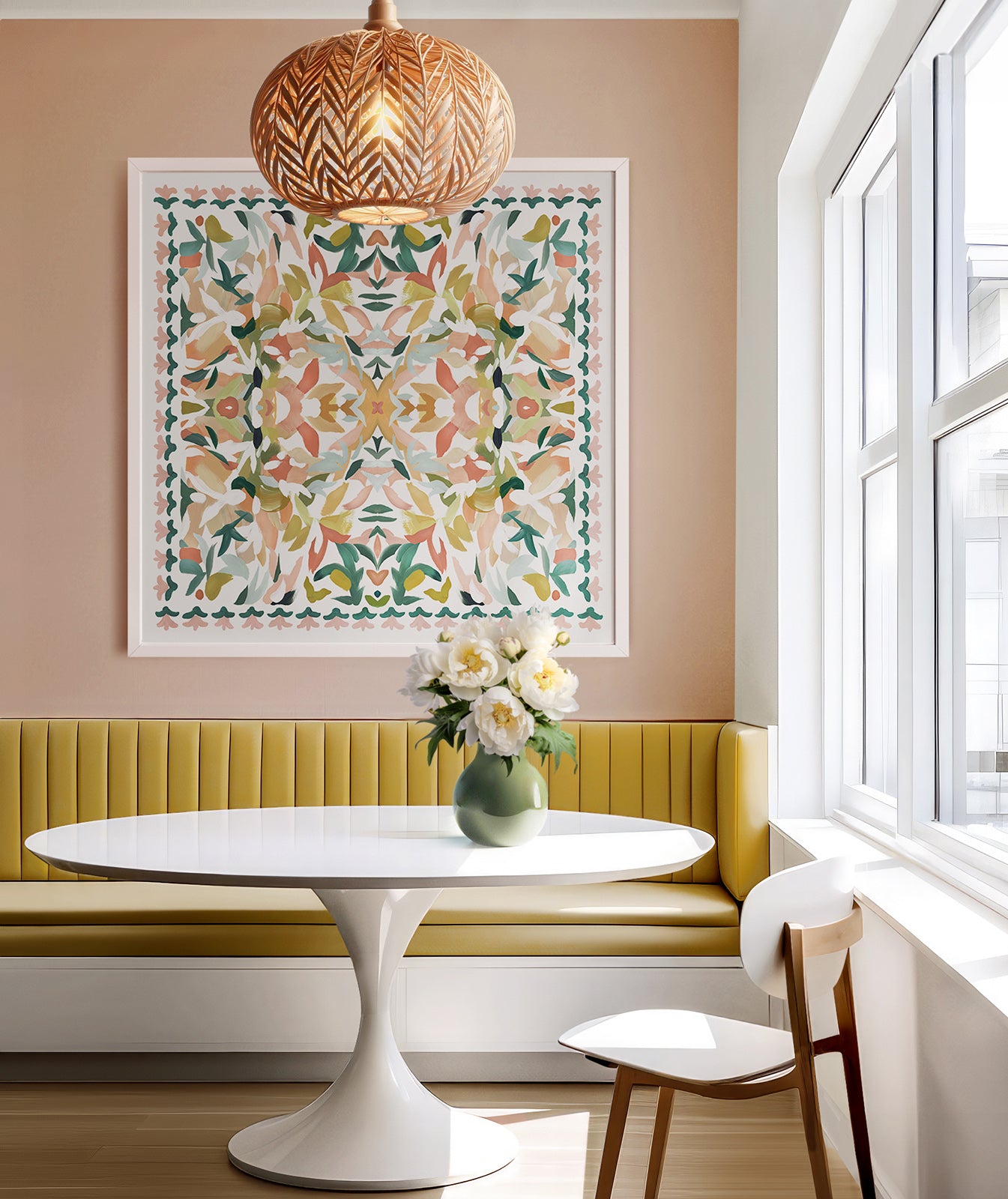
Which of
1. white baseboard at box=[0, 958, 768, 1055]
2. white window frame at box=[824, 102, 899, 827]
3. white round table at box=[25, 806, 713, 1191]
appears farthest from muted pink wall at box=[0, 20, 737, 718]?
white round table at box=[25, 806, 713, 1191]

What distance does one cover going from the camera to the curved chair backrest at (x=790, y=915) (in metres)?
1.77

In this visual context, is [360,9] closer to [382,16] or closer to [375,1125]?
[382,16]

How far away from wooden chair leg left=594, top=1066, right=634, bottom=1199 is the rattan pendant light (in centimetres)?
163

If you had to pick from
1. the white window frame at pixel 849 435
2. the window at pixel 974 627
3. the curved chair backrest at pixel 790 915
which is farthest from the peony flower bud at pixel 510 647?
the white window frame at pixel 849 435

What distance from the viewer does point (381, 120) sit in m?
2.14

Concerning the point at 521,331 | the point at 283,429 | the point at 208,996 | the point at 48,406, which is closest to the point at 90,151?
the point at 48,406

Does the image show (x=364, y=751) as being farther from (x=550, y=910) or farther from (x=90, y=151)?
(x=90, y=151)

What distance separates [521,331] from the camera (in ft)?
12.0

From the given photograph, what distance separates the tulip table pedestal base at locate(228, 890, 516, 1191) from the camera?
7.45 ft

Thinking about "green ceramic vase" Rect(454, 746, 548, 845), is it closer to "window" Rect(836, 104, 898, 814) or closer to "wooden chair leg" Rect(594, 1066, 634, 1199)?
"wooden chair leg" Rect(594, 1066, 634, 1199)

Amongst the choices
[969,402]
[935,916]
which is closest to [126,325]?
[969,402]

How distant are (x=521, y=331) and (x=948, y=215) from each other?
5.21 ft

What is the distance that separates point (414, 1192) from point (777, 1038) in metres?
0.83

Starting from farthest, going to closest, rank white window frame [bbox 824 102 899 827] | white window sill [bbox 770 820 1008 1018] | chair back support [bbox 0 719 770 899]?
chair back support [bbox 0 719 770 899] → white window frame [bbox 824 102 899 827] → white window sill [bbox 770 820 1008 1018]
